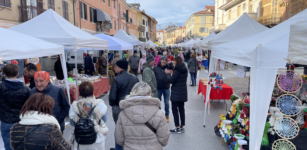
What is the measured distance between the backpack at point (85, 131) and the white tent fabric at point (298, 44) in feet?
8.29

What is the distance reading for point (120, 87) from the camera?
11.0 ft

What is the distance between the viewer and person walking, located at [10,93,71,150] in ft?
5.82

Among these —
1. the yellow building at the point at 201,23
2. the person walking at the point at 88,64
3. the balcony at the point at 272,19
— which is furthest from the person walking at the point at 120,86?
the yellow building at the point at 201,23

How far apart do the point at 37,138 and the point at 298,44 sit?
2789 mm

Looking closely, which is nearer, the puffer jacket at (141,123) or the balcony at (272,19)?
the puffer jacket at (141,123)

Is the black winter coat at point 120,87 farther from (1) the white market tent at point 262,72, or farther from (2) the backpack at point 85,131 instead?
(1) the white market tent at point 262,72

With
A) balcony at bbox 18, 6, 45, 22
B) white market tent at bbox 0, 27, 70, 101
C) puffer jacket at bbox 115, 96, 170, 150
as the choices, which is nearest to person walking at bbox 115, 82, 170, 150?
puffer jacket at bbox 115, 96, 170, 150

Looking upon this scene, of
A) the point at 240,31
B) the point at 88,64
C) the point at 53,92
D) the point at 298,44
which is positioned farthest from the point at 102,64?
the point at 298,44

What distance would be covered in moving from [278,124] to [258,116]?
0.97 feet

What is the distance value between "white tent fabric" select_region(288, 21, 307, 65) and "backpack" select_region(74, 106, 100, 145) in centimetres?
253

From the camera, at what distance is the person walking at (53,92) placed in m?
2.97

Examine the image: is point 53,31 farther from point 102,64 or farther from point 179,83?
point 179,83

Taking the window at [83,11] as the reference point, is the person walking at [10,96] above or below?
below

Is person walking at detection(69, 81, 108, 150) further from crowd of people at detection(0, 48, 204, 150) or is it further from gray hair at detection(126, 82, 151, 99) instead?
gray hair at detection(126, 82, 151, 99)
